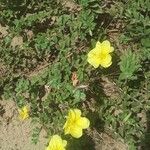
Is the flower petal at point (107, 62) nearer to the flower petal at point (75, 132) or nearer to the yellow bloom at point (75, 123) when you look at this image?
the yellow bloom at point (75, 123)

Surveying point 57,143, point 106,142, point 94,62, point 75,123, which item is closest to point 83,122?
point 75,123

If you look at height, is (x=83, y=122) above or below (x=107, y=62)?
below

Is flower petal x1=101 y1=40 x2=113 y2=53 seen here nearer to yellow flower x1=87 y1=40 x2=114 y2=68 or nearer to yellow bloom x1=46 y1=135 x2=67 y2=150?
yellow flower x1=87 y1=40 x2=114 y2=68

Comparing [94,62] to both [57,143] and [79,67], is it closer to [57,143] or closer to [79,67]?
[79,67]

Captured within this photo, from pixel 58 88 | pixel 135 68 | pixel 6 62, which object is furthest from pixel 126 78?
pixel 6 62

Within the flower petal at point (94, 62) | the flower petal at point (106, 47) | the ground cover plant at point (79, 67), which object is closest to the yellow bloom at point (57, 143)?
the ground cover plant at point (79, 67)

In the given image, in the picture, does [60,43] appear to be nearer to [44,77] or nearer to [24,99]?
[44,77]

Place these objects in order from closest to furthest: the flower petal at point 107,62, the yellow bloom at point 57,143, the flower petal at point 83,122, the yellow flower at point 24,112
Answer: the yellow bloom at point 57,143
the flower petal at point 83,122
the flower petal at point 107,62
the yellow flower at point 24,112
